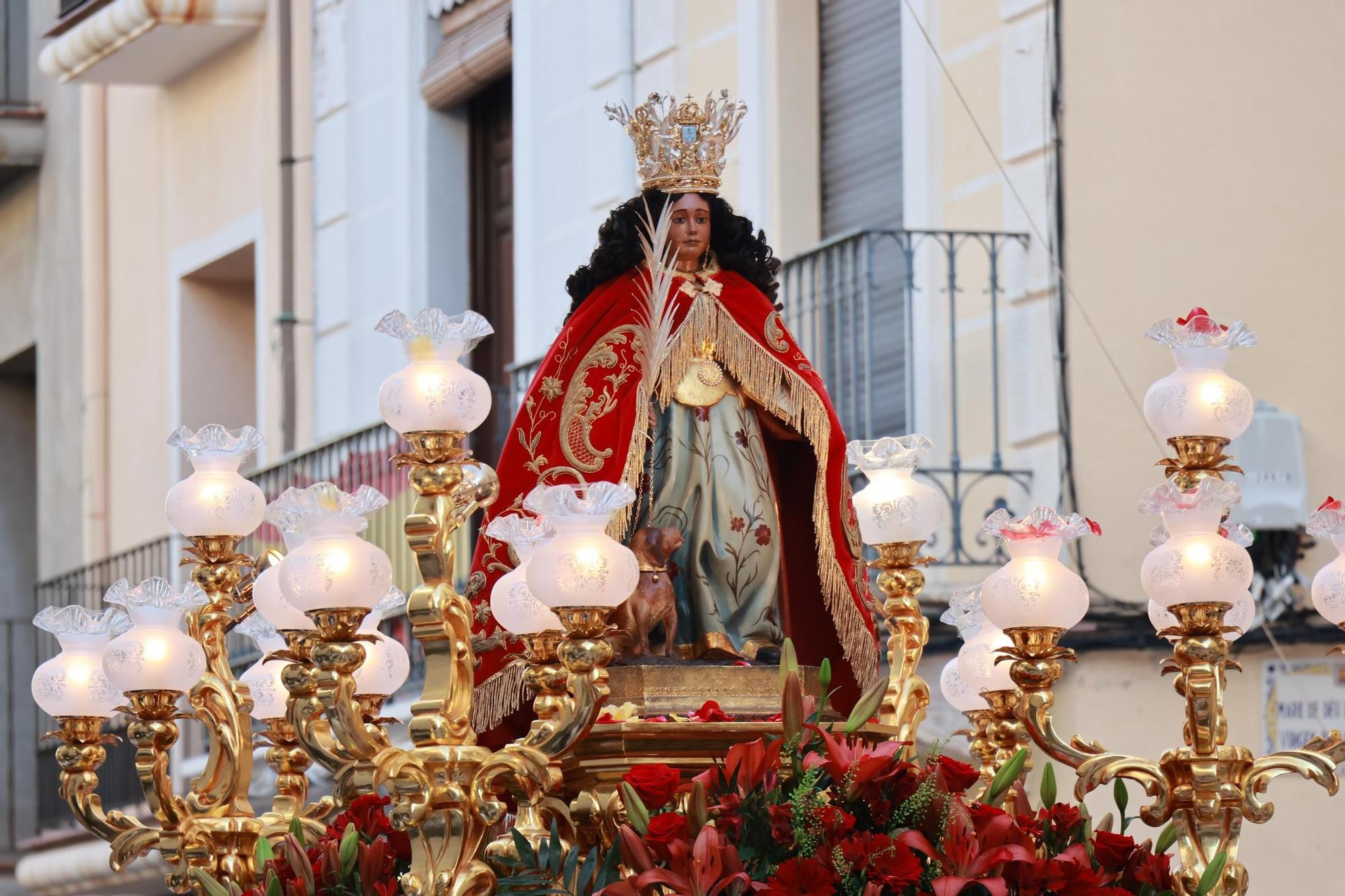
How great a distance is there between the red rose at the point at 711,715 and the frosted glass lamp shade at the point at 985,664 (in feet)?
2.46

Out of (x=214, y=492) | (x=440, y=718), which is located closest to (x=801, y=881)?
(x=440, y=718)

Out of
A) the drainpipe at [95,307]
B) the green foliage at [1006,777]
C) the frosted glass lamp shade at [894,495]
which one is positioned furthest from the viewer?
the drainpipe at [95,307]

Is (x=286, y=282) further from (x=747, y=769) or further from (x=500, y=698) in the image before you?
(x=747, y=769)

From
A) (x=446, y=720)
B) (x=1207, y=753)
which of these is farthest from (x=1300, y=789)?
(x=446, y=720)

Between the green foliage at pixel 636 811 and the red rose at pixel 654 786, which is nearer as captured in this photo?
the green foliage at pixel 636 811

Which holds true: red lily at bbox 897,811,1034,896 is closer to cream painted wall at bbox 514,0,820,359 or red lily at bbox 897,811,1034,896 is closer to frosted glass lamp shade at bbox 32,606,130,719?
frosted glass lamp shade at bbox 32,606,130,719

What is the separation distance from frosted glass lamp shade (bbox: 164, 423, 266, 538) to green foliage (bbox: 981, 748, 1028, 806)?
1.83 meters

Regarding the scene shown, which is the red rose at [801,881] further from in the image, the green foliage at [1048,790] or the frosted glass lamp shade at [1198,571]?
the frosted glass lamp shade at [1198,571]

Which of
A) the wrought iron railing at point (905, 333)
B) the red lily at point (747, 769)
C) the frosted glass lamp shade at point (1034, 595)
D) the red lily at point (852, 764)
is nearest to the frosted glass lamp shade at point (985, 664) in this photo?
the frosted glass lamp shade at point (1034, 595)

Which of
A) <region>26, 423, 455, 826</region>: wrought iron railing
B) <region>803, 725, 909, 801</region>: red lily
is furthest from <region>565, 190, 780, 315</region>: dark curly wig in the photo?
<region>26, 423, 455, 826</region>: wrought iron railing

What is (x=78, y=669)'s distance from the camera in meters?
6.33

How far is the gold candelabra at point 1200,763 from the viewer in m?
5.33

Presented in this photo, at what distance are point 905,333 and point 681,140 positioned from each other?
10.8ft

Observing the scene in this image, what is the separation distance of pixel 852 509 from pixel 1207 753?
1.43m
